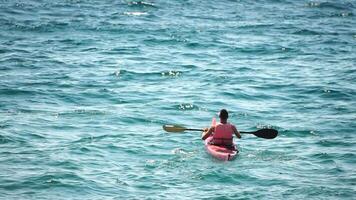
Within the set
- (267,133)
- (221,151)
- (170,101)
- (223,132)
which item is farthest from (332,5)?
(221,151)

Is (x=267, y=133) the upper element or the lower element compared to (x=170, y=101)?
upper

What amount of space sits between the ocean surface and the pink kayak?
0.18 meters

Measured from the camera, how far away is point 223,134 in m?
16.3

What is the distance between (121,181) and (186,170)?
1679mm

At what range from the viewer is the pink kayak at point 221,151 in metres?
15.5

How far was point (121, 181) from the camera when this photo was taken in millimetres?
14297

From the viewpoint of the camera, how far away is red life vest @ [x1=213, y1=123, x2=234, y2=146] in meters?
16.3

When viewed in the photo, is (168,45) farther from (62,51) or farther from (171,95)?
(171,95)

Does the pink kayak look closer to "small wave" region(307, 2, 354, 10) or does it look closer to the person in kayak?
the person in kayak

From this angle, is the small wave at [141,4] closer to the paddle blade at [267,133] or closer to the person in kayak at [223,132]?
the paddle blade at [267,133]


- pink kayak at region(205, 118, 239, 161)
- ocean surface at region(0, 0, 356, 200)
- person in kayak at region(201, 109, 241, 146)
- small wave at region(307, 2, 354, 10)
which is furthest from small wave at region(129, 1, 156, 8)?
pink kayak at region(205, 118, 239, 161)

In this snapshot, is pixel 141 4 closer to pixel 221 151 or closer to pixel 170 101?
pixel 170 101

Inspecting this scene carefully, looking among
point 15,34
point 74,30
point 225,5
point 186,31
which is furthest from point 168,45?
point 225,5

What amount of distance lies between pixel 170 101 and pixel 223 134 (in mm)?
5957
